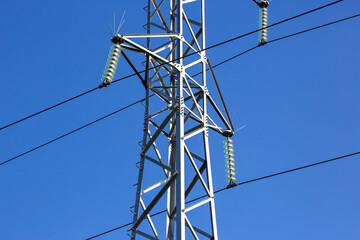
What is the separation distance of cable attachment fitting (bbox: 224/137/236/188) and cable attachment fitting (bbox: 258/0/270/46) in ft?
9.97

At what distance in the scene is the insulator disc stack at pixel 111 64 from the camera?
14023mm

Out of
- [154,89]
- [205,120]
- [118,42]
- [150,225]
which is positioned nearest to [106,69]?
[118,42]

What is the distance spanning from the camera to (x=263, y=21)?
1769cm

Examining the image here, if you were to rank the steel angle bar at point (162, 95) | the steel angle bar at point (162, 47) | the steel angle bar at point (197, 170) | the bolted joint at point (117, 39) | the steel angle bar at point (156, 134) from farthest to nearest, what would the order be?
the steel angle bar at point (162, 47) → the steel angle bar at point (162, 95) → the steel angle bar at point (156, 134) → the bolted joint at point (117, 39) → the steel angle bar at point (197, 170)

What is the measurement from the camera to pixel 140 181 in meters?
14.4

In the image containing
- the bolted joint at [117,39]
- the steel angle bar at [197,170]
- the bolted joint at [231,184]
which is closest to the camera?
the steel angle bar at [197,170]

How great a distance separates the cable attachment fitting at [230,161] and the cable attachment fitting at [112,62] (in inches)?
143

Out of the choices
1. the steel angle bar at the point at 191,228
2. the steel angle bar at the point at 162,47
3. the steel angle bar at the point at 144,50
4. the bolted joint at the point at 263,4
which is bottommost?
the steel angle bar at the point at 191,228

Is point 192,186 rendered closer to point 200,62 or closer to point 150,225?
point 150,225

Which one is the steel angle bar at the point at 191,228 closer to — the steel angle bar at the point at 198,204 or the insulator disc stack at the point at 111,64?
the steel angle bar at the point at 198,204

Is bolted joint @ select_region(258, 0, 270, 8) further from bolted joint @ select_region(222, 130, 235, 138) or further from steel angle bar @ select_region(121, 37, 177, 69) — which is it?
steel angle bar @ select_region(121, 37, 177, 69)

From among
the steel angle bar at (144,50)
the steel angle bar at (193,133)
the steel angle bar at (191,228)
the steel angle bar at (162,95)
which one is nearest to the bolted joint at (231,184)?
the steel angle bar at (193,133)

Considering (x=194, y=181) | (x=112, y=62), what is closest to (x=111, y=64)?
(x=112, y=62)

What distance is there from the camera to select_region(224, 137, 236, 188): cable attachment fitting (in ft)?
48.8
